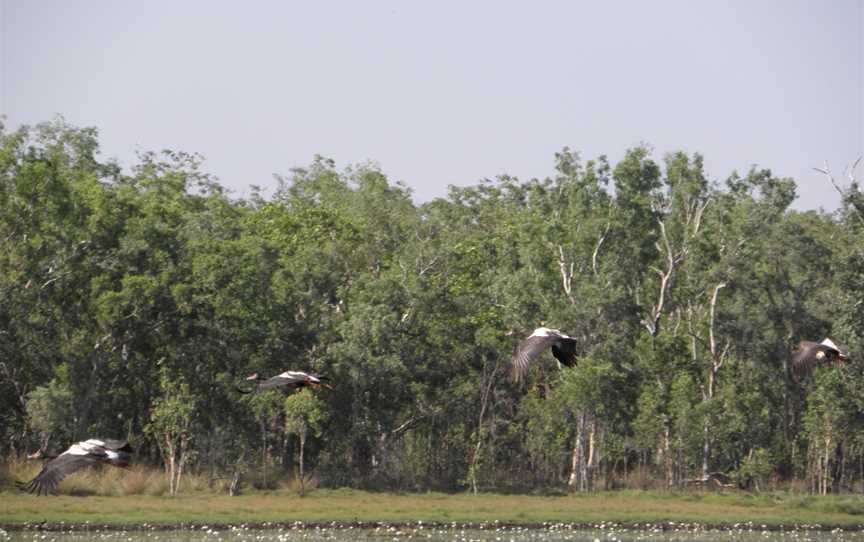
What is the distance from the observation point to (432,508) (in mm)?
36969

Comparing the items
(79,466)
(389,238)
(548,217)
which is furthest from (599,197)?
(79,466)

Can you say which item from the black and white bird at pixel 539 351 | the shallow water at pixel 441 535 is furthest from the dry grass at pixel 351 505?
the black and white bird at pixel 539 351

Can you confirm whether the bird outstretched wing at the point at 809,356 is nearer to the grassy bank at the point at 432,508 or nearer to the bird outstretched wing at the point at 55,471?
the bird outstretched wing at the point at 55,471

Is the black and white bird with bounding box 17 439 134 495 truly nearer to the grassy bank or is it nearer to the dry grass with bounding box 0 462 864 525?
the grassy bank

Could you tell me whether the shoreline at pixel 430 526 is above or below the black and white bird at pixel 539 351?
below

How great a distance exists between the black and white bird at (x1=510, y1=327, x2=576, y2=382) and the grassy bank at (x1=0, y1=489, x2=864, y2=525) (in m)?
12.8

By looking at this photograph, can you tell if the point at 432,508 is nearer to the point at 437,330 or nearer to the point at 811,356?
the point at 437,330

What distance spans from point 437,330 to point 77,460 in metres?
23.4

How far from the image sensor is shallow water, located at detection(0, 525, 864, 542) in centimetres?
2889

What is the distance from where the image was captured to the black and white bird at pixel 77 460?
65.0ft

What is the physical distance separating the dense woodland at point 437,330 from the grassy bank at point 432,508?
7.42 feet

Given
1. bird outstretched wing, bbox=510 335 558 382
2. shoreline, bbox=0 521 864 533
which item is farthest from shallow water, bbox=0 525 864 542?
bird outstretched wing, bbox=510 335 558 382

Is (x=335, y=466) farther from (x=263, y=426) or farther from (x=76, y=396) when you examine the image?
(x=76, y=396)

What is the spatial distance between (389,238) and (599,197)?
734 cm
